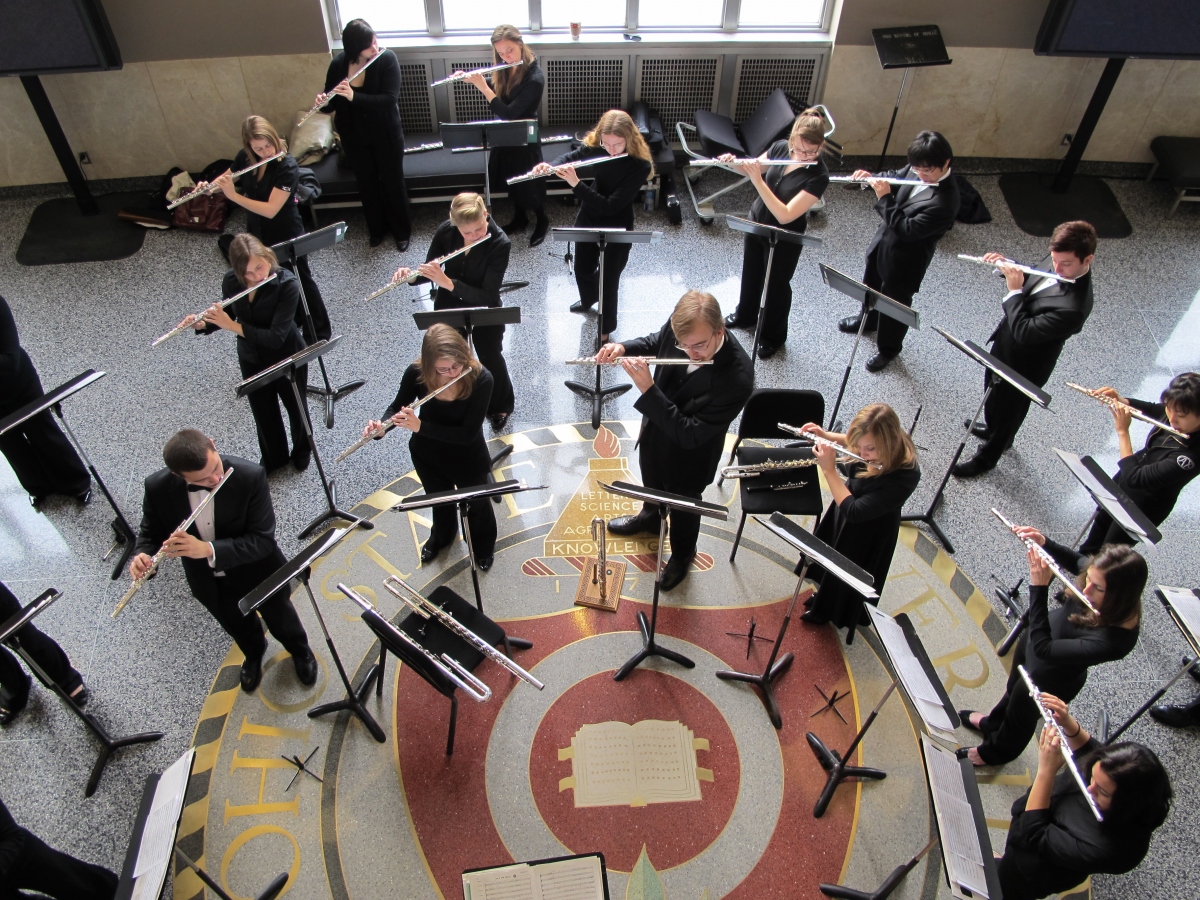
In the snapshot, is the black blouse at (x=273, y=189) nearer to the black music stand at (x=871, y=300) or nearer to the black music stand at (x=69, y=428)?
the black music stand at (x=69, y=428)

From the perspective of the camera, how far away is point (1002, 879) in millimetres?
3375

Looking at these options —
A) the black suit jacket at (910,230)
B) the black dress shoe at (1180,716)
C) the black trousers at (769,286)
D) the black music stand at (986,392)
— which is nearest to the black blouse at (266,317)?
the black trousers at (769,286)

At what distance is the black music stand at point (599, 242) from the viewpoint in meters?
5.54

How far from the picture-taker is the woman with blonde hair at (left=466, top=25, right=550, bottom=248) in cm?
697

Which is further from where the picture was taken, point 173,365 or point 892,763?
point 173,365

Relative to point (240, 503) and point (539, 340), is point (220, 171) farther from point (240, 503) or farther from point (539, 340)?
point (240, 503)

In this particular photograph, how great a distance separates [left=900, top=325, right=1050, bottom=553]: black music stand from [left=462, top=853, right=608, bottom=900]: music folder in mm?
3227

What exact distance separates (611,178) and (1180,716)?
4.83 metres

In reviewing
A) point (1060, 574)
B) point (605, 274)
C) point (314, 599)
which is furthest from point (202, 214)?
point (1060, 574)

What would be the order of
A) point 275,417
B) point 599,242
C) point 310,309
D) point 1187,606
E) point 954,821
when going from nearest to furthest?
point 954,821
point 1187,606
point 275,417
point 599,242
point 310,309

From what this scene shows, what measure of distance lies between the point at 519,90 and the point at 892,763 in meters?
5.99

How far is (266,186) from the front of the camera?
588cm

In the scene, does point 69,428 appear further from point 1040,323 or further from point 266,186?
point 1040,323

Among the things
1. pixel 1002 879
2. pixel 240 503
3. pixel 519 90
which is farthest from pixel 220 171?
pixel 1002 879
